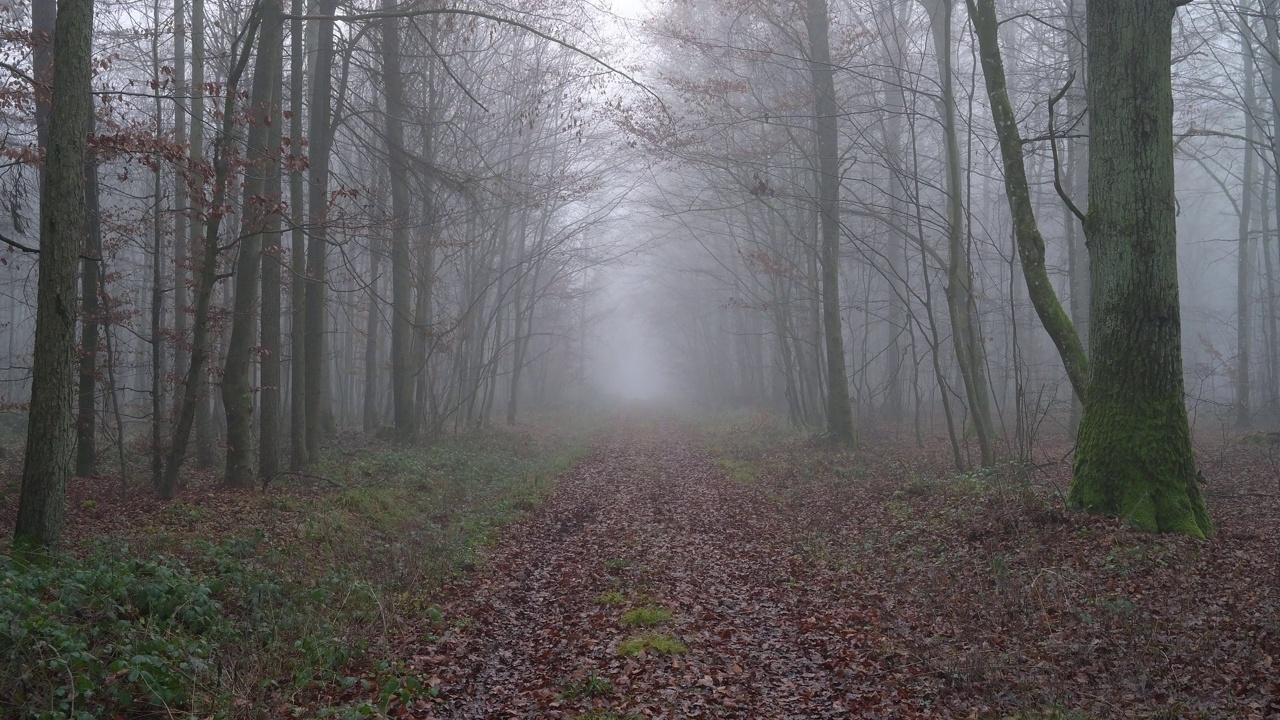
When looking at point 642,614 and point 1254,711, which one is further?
point 642,614

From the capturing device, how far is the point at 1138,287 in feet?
24.7

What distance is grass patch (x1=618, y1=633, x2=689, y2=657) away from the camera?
596 cm

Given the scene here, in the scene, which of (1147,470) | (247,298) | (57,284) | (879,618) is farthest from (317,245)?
(1147,470)

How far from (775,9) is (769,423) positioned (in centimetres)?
1341

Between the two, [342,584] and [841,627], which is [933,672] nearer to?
[841,627]

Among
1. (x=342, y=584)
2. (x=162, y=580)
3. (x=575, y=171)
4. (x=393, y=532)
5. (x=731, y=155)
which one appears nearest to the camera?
(x=162, y=580)

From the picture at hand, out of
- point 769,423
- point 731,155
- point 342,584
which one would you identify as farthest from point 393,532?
point 769,423

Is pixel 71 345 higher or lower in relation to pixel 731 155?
Result: lower

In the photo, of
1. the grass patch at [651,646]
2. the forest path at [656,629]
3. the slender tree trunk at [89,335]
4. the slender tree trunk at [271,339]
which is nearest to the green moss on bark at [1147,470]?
the forest path at [656,629]

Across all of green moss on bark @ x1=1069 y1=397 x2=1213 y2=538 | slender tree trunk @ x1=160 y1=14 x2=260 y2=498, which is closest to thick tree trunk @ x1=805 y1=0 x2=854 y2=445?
green moss on bark @ x1=1069 y1=397 x2=1213 y2=538

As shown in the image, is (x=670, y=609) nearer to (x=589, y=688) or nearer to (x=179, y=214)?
(x=589, y=688)

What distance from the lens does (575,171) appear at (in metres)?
23.5

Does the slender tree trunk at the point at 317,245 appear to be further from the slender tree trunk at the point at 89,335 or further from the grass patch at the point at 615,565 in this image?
the grass patch at the point at 615,565

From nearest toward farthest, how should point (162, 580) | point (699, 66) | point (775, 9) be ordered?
point (162, 580) < point (775, 9) < point (699, 66)
